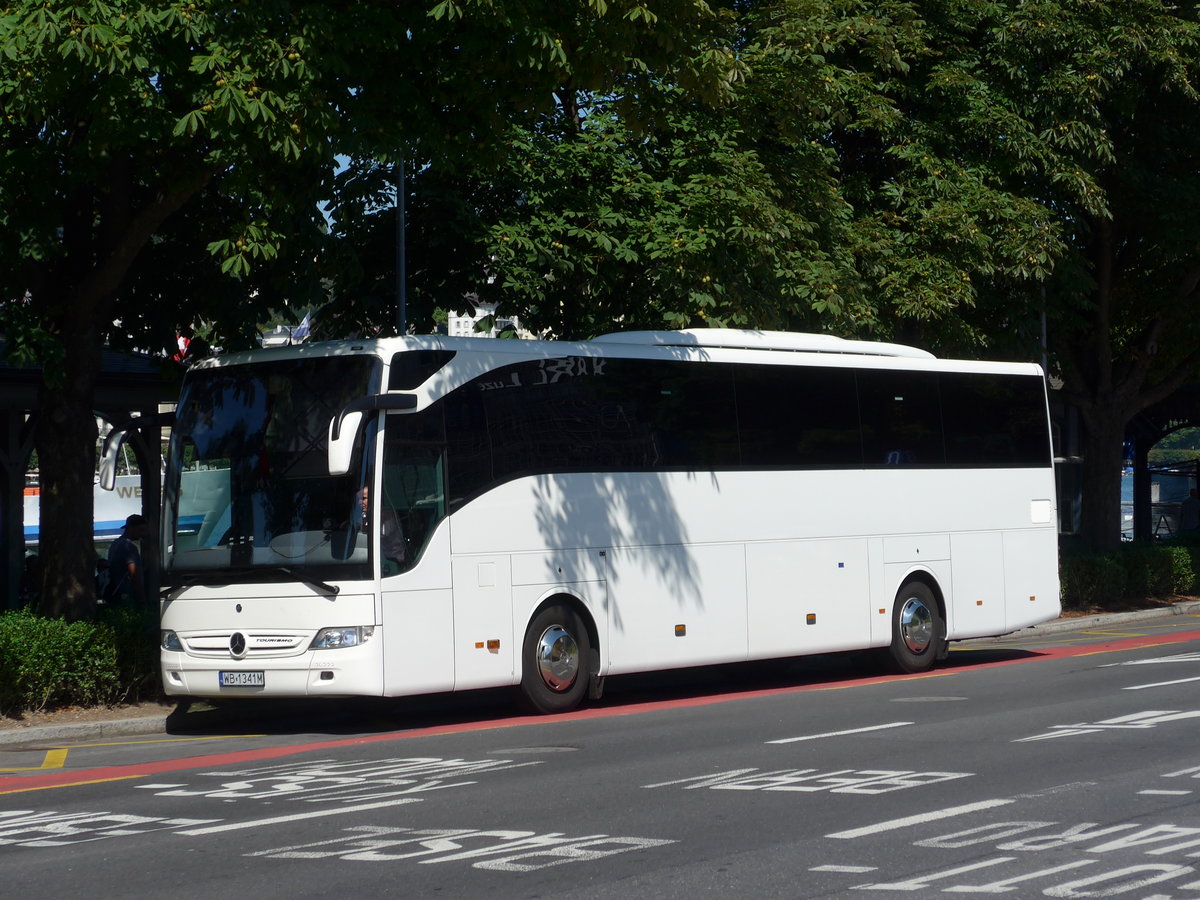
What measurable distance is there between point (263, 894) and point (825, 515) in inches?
447

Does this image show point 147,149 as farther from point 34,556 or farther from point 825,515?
point 34,556

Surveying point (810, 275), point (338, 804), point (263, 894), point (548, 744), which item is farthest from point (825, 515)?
point (263, 894)

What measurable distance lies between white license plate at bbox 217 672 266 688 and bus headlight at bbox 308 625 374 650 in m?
0.60

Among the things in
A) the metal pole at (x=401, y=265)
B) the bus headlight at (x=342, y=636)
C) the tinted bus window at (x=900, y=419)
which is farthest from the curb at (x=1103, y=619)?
the bus headlight at (x=342, y=636)

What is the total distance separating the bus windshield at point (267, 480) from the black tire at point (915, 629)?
7417mm

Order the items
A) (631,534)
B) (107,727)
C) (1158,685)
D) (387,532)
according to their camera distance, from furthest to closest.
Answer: (631,534)
(1158,685)
(107,727)
(387,532)

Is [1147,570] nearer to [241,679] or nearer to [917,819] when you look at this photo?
[241,679]

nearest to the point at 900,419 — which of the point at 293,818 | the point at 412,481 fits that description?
the point at 412,481

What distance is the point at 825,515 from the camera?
1752 cm

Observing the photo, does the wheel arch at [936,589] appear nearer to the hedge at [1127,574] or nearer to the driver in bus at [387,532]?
the driver in bus at [387,532]

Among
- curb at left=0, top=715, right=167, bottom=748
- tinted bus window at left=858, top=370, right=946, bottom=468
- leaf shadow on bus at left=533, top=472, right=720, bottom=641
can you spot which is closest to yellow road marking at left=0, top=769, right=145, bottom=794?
curb at left=0, top=715, right=167, bottom=748

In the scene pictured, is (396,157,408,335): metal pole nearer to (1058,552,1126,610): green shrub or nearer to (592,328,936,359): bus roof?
(592,328,936,359): bus roof

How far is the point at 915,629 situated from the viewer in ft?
61.6

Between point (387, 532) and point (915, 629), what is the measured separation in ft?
24.9
